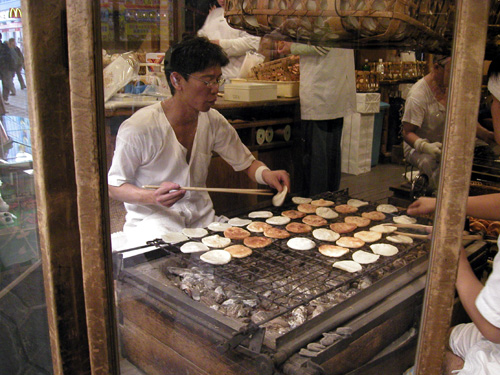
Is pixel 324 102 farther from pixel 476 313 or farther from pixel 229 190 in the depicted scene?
pixel 476 313

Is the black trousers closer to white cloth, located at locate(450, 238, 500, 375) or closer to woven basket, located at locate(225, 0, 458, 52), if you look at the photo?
woven basket, located at locate(225, 0, 458, 52)

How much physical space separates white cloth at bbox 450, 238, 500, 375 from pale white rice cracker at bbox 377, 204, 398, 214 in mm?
384

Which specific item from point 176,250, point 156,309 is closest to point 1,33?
point 176,250

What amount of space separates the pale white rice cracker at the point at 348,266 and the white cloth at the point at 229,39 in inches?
30.3

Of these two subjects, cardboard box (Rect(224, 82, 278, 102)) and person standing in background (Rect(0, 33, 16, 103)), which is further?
person standing in background (Rect(0, 33, 16, 103))

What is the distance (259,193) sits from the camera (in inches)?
64.0

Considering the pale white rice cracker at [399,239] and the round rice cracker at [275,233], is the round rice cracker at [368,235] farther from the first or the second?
the round rice cracker at [275,233]

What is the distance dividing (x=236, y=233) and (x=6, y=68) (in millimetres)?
1037

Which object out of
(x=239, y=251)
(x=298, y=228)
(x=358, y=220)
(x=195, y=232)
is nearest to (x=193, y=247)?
(x=195, y=232)

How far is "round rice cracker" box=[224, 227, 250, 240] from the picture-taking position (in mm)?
1712

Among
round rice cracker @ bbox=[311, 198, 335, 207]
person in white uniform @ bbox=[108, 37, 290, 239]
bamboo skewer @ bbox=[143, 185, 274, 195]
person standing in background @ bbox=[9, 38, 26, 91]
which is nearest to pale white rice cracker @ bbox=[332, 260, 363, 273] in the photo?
round rice cracker @ bbox=[311, 198, 335, 207]

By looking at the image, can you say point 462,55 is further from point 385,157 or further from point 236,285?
point 236,285

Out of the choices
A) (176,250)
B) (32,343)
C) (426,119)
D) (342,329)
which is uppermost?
(426,119)

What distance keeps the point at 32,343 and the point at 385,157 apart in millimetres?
1541
